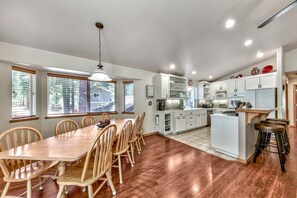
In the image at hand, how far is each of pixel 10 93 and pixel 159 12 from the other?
129 inches

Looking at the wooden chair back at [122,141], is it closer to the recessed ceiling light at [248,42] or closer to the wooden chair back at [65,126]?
the wooden chair back at [65,126]

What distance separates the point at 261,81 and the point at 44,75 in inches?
270

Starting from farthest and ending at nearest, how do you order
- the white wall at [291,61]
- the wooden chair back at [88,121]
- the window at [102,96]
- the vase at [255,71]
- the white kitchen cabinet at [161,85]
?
1. the vase at [255,71]
2. the white kitchen cabinet at [161,85]
3. the white wall at [291,61]
4. the window at [102,96]
5. the wooden chair back at [88,121]

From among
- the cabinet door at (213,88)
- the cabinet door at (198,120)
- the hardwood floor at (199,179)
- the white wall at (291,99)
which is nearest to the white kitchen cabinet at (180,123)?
the cabinet door at (198,120)

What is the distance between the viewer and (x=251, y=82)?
16.6 feet

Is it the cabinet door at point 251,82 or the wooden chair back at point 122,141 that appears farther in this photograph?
the cabinet door at point 251,82

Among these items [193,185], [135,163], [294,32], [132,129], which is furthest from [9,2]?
[294,32]

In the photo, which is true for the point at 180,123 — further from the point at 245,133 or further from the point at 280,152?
the point at 280,152

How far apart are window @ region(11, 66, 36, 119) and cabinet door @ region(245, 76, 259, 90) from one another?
22.5ft

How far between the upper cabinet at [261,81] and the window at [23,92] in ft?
22.6

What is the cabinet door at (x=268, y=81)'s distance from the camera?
4.50m

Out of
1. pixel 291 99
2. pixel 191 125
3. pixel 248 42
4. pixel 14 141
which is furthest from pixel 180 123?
pixel 291 99

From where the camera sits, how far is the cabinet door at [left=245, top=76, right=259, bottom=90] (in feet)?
16.1

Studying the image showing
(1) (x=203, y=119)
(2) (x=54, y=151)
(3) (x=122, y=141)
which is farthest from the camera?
(1) (x=203, y=119)
